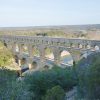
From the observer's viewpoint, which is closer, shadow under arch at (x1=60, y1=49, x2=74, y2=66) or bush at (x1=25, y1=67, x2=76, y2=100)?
bush at (x1=25, y1=67, x2=76, y2=100)

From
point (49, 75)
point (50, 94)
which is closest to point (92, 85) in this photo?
point (50, 94)

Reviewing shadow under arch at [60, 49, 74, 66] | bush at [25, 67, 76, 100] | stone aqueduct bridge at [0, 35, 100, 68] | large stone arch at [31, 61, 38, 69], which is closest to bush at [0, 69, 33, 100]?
bush at [25, 67, 76, 100]

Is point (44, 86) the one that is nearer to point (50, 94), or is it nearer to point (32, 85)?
point (32, 85)

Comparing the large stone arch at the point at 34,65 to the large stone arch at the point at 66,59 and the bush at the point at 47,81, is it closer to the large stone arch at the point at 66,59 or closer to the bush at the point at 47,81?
the large stone arch at the point at 66,59

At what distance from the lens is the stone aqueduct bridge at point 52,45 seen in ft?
109

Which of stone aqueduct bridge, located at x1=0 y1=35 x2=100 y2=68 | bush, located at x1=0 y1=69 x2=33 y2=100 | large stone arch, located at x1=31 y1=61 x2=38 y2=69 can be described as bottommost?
large stone arch, located at x1=31 y1=61 x2=38 y2=69

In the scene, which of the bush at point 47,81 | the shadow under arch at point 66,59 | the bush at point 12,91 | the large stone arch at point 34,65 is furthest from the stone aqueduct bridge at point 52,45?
the bush at point 12,91

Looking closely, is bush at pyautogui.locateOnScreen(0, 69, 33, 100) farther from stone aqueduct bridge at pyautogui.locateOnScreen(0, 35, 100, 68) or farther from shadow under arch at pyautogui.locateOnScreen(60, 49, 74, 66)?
shadow under arch at pyautogui.locateOnScreen(60, 49, 74, 66)

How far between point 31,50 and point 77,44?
12483 mm

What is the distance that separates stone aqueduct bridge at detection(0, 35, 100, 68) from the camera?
3316 centimetres

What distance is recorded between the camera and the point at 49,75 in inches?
764

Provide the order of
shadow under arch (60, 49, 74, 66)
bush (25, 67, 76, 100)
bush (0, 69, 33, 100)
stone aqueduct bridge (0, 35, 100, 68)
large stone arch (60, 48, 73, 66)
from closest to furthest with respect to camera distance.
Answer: bush (0, 69, 33, 100) < bush (25, 67, 76, 100) < stone aqueduct bridge (0, 35, 100, 68) < large stone arch (60, 48, 73, 66) < shadow under arch (60, 49, 74, 66)

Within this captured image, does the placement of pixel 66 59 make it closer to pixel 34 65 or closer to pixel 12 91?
pixel 34 65

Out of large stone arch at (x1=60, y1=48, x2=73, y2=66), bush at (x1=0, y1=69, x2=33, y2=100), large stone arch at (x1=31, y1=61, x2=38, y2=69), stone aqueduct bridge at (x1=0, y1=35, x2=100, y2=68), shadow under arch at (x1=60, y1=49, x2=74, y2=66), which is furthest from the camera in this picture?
large stone arch at (x1=31, y1=61, x2=38, y2=69)
